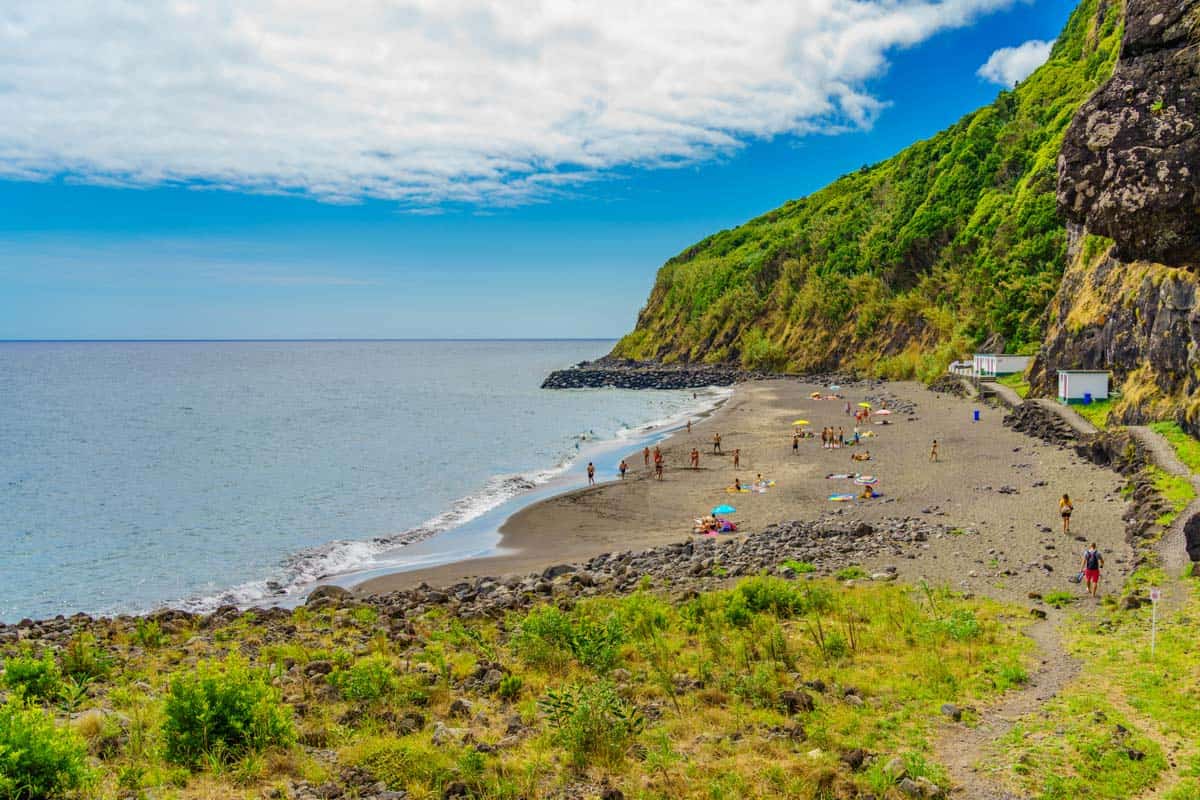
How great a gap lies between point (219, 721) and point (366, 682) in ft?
7.47

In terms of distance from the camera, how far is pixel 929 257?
9612 centimetres

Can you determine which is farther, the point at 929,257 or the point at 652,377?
the point at 652,377

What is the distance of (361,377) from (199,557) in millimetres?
140935

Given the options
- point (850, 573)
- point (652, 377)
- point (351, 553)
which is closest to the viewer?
point (850, 573)

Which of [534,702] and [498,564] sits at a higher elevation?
[534,702]

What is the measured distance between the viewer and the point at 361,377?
165 metres

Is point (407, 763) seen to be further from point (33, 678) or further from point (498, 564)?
point (498, 564)

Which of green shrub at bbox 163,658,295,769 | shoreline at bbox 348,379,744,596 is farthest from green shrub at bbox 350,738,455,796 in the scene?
shoreline at bbox 348,379,744,596

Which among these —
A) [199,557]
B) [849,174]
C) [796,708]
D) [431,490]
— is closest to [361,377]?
[849,174]

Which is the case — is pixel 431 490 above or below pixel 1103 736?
below

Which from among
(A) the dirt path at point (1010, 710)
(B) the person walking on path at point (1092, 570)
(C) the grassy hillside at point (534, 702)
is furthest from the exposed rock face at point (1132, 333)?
(C) the grassy hillside at point (534, 702)

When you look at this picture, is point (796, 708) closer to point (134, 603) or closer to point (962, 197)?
point (134, 603)

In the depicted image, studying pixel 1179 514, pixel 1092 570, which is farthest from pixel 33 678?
pixel 1179 514

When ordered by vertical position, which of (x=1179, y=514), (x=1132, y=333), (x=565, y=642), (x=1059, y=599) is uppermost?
(x=1132, y=333)
